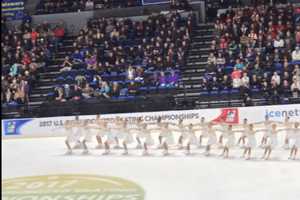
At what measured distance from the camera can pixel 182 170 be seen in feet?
39.5

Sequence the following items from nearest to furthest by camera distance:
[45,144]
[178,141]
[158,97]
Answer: [178,141], [45,144], [158,97]

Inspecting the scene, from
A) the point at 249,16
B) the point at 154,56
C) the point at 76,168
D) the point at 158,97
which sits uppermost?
the point at 249,16

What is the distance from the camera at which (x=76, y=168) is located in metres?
13.0

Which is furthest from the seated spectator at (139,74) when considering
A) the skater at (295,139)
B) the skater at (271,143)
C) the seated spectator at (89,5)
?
the skater at (295,139)

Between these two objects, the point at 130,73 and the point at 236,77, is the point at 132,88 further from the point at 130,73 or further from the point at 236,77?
the point at 236,77

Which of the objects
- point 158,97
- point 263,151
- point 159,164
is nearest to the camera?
point 159,164

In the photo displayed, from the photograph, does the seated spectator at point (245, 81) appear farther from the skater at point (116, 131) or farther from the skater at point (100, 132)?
the skater at point (100, 132)

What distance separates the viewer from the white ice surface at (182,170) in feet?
31.5

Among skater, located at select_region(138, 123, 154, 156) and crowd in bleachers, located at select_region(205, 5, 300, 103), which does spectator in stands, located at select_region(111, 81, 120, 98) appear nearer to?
crowd in bleachers, located at select_region(205, 5, 300, 103)

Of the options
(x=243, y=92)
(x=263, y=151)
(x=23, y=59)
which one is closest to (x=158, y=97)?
(x=243, y=92)

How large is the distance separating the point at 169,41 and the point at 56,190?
1206 cm

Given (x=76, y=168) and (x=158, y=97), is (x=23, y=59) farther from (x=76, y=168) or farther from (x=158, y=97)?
(x=76, y=168)

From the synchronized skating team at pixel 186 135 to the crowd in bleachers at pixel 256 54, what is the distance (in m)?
2.38

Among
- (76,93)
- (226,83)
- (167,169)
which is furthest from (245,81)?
(167,169)
